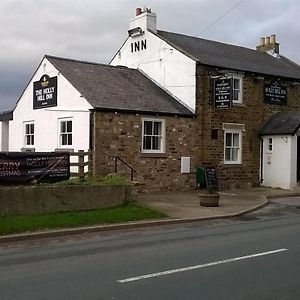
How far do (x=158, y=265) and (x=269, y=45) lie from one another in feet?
94.3

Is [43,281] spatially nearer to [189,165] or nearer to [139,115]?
[139,115]

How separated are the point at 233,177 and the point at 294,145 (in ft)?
11.2

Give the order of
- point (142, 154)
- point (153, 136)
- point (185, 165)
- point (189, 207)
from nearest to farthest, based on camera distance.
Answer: point (189, 207), point (142, 154), point (153, 136), point (185, 165)

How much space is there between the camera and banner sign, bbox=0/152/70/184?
1517 cm

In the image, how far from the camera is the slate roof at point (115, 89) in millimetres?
21469

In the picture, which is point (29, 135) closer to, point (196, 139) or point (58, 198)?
point (196, 139)

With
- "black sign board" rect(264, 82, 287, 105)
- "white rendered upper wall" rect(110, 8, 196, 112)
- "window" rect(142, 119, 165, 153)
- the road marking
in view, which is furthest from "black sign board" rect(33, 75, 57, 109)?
the road marking

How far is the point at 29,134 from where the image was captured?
2567cm

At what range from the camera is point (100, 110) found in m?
20.4

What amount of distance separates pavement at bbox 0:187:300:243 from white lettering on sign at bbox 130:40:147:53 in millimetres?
8833

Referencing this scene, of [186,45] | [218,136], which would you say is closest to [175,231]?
[218,136]

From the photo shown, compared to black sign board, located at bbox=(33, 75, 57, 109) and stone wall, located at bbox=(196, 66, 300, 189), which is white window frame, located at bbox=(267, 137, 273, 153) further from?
black sign board, located at bbox=(33, 75, 57, 109)

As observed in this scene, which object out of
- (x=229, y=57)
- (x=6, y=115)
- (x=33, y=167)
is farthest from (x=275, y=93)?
(x=33, y=167)

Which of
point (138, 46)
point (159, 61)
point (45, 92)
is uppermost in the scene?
point (138, 46)
